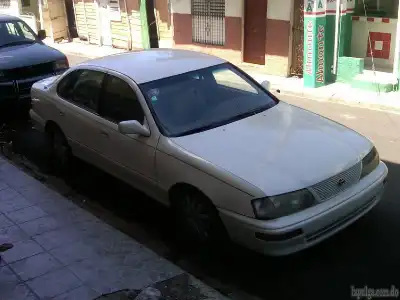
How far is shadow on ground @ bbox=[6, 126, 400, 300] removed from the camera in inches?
163

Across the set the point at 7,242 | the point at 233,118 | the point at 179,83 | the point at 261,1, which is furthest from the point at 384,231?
the point at 261,1

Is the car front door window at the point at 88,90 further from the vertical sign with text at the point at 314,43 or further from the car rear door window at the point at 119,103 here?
the vertical sign with text at the point at 314,43

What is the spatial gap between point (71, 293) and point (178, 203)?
4.25 feet

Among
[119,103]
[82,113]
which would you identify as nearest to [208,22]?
[82,113]

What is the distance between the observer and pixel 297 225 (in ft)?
13.0

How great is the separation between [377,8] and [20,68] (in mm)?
7813

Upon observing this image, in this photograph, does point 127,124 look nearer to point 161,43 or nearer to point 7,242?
point 7,242

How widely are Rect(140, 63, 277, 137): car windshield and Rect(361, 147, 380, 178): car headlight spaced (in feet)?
4.04

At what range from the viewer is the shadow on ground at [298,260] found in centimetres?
414

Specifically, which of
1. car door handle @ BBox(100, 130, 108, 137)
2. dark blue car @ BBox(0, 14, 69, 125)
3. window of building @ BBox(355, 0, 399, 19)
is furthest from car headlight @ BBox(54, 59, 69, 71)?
window of building @ BBox(355, 0, 399, 19)

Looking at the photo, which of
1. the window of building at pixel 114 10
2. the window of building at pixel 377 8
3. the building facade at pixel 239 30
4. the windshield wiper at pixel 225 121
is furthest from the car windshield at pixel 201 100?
the window of building at pixel 114 10

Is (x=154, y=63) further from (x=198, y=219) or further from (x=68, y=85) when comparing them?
(x=198, y=219)

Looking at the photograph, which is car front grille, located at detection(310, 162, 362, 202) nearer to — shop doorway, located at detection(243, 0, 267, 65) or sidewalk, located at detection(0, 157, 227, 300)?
sidewalk, located at detection(0, 157, 227, 300)

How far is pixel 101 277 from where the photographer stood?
4277mm
